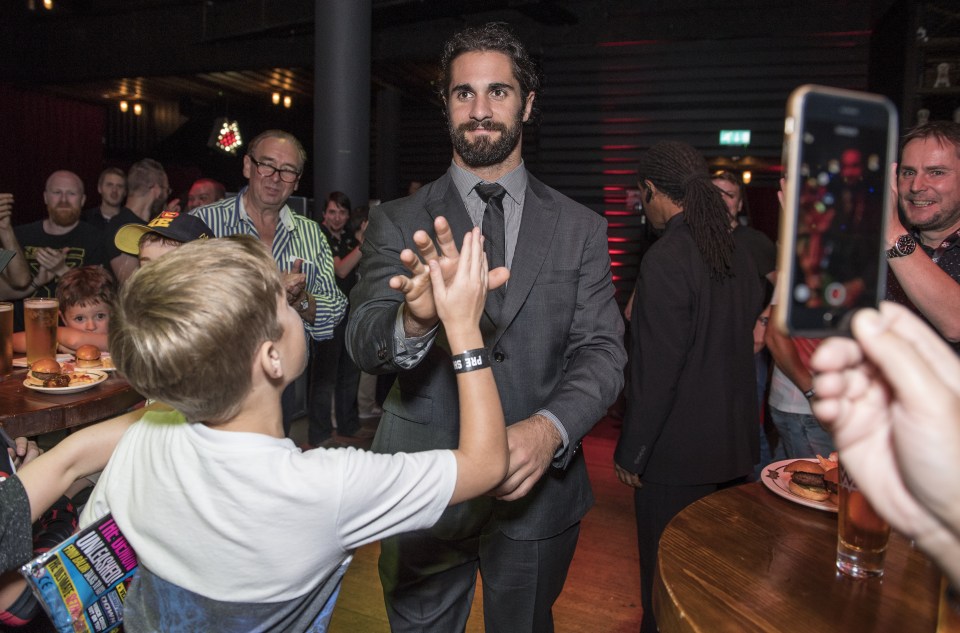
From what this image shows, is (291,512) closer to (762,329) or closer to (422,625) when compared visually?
(422,625)

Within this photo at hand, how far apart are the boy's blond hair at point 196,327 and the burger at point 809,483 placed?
1.14 meters

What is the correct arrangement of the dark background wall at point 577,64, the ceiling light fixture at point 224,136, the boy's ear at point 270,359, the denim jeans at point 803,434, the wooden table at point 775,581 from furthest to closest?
the ceiling light fixture at point 224,136 → the dark background wall at point 577,64 → the denim jeans at point 803,434 → the boy's ear at point 270,359 → the wooden table at point 775,581

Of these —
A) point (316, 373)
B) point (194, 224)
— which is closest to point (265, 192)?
point (194, 224)

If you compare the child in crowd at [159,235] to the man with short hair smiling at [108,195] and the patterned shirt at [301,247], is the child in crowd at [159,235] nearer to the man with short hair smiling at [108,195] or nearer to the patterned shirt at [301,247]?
the patterned shirt at [301,247]

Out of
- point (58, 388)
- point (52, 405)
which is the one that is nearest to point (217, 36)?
point (58, 388)

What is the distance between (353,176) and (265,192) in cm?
240

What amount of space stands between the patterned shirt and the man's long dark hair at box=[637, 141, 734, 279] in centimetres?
168

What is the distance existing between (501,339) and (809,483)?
0.77 metres

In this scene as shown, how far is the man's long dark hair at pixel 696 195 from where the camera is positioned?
2.31 m

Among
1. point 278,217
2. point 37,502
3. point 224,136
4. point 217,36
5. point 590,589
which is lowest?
point 590,589

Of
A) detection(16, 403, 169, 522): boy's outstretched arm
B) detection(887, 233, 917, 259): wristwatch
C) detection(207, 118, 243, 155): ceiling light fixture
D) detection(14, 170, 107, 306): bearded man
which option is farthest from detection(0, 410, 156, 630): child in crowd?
detection(207, 118, 243, 155): ceiling light fixture

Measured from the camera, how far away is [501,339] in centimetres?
164

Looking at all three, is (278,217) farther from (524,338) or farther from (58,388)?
(524,338)

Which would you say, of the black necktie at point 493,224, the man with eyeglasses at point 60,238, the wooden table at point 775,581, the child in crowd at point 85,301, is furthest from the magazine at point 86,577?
the man with eyeglasses at point 60,238
